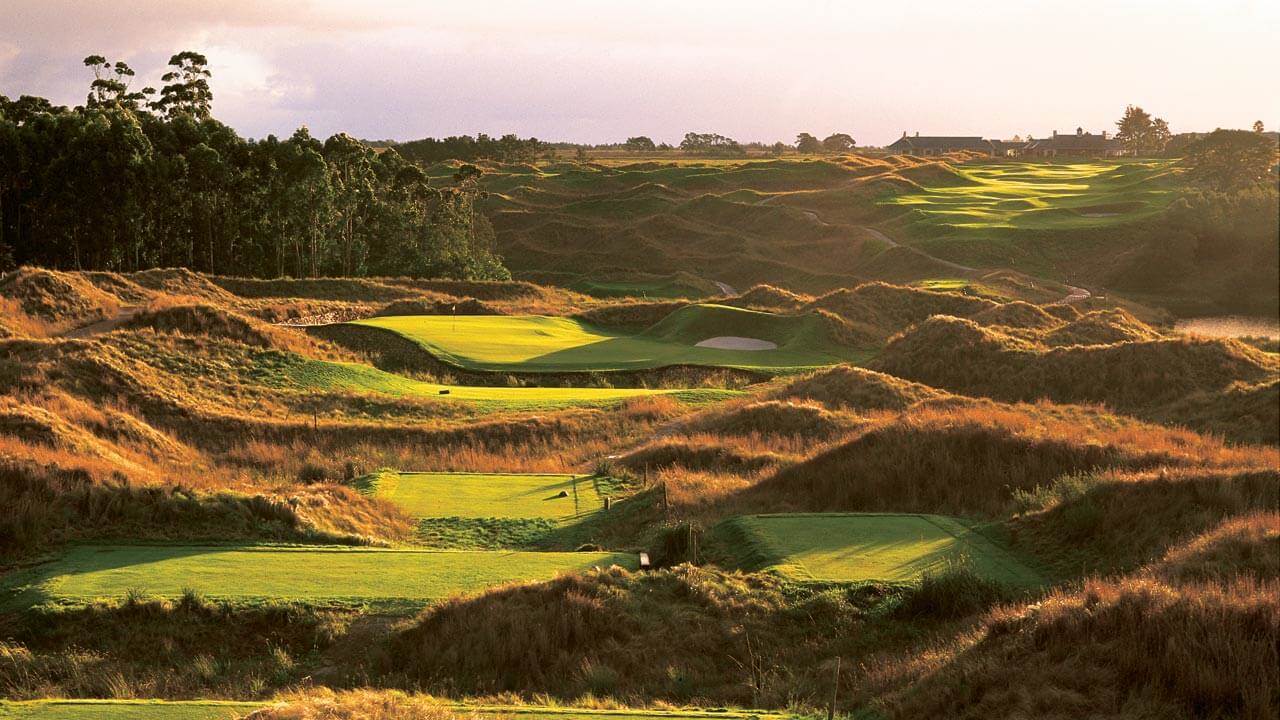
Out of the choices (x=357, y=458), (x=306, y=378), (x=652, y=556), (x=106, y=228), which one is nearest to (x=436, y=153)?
(x=106, y=228)

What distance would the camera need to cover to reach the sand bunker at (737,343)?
170 feet

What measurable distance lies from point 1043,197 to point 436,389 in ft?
276

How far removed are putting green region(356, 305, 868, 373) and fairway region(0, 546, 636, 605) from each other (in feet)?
88.6

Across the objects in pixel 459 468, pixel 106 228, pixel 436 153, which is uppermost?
pixel 436 153

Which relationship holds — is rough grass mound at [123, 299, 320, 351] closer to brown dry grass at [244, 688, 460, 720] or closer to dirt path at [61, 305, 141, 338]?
dirt path at [61, 305, 141, 338]

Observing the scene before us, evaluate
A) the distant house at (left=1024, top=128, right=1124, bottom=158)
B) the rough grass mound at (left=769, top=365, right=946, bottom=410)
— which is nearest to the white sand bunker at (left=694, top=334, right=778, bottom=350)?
the rough grass mound at (left=769, top=365, right=946, bottom=410)

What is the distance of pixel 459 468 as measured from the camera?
26562 millimetres

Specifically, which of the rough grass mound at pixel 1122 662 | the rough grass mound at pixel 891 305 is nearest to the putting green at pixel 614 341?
the rough grass mound at pixel 891 305

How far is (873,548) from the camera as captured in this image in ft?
51.7

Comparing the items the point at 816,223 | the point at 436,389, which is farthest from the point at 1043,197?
the point at 436,389

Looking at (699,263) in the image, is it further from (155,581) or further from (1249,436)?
(155,581)

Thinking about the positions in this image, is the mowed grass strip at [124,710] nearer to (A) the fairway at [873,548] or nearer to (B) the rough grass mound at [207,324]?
(A) the fairway at [873,548]

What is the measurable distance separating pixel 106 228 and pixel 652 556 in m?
60.8

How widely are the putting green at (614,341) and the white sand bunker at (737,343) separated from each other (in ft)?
1.54
